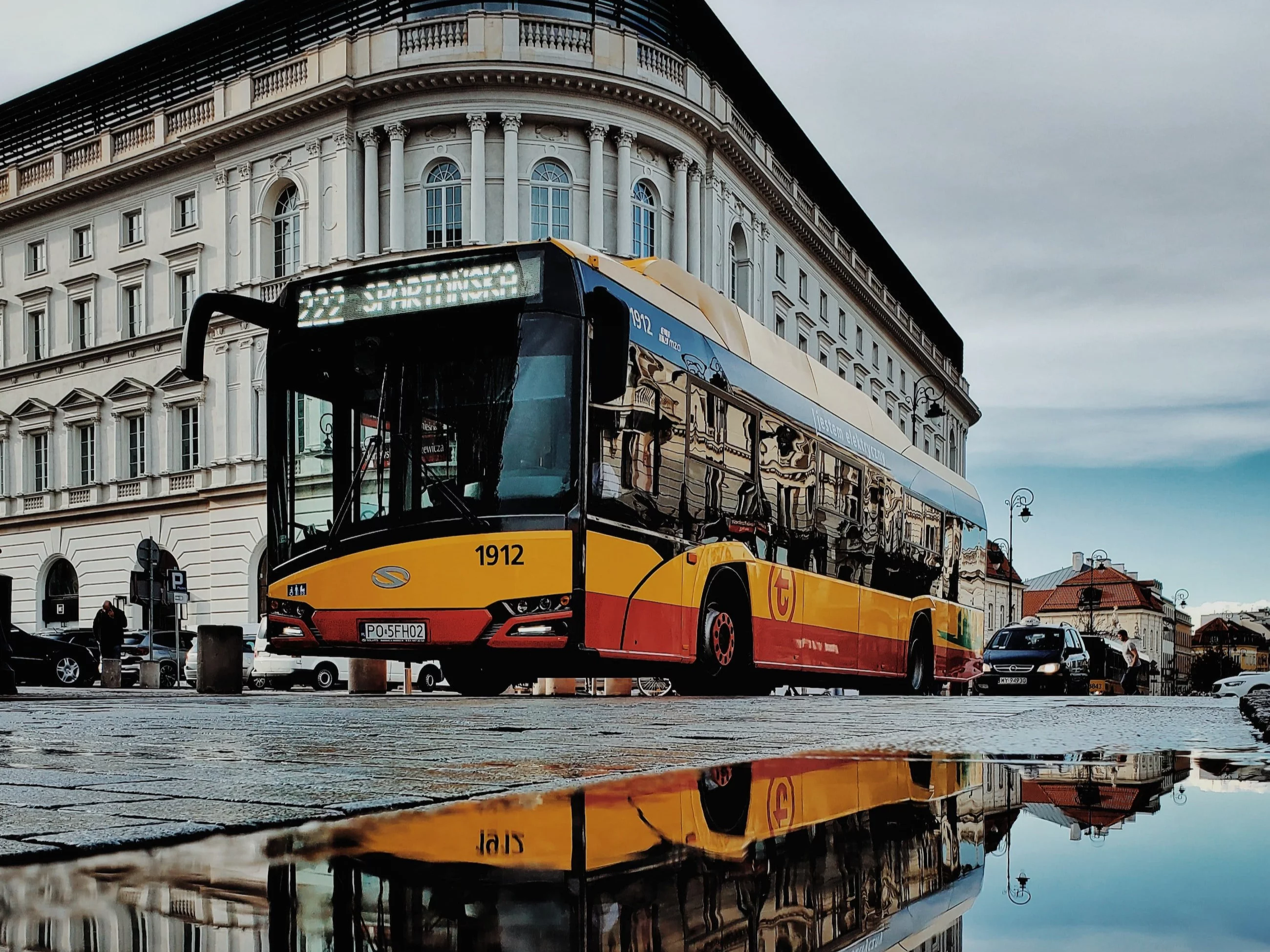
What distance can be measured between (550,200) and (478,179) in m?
2.15

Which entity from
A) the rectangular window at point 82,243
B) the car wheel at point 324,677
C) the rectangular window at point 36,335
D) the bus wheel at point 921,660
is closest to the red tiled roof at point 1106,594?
the rectangular window at point 36,335

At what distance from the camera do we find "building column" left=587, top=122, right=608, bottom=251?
39.1m

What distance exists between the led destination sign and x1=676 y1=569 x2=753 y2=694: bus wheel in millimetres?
3568

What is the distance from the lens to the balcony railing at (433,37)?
3897cm

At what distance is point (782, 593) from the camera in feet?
49.1

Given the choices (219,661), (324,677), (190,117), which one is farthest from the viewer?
(190,117)

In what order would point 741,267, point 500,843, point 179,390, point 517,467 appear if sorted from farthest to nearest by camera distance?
point 741,267, point 179,390, point 517,467, point 500,843

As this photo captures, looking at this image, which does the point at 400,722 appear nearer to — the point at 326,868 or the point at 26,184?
the point at 326,868

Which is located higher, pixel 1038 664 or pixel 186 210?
pixel 186 210

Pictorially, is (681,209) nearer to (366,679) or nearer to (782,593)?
(366,679)

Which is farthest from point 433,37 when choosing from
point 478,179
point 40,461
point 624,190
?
point 40,461

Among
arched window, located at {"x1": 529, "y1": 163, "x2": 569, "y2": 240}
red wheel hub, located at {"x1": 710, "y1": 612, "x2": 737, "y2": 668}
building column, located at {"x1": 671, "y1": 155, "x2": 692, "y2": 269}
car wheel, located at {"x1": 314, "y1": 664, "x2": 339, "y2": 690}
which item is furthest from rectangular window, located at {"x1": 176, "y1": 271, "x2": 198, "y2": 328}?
red wheel hub, located at {"x1": 710, "y1": 612, "x2": 737, "y2": 668}

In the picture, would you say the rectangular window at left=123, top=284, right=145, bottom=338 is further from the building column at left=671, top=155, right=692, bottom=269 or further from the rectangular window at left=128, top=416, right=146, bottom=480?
the building column at left=671, top=155, right=692, bottom=269

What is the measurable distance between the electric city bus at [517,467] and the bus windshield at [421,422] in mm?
19
